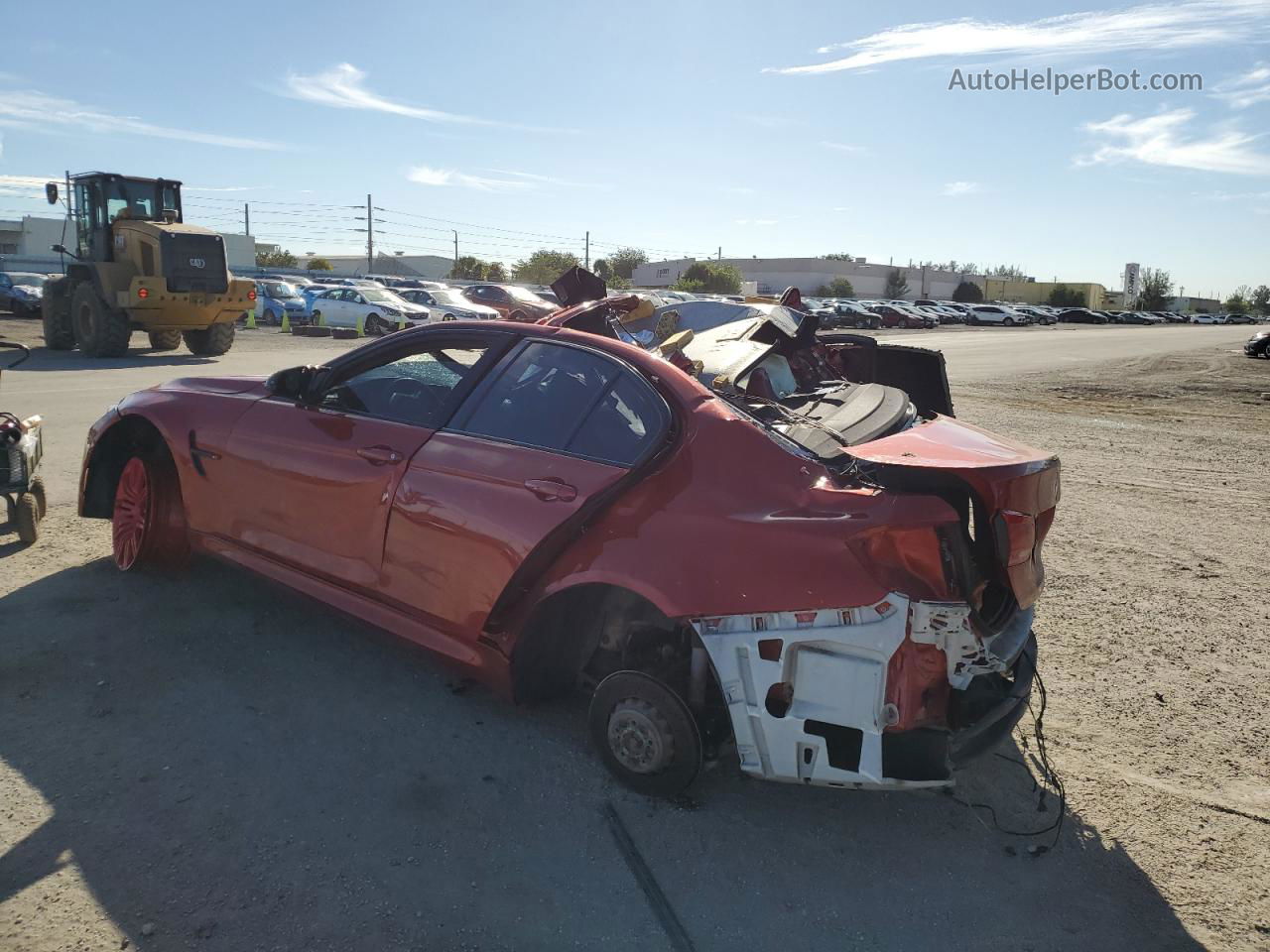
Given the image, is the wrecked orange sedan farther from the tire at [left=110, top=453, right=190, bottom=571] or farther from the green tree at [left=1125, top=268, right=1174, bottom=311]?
the green tree at [left=1125, top=268, right=1174, bottom=311]

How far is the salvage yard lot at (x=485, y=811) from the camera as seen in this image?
257cm

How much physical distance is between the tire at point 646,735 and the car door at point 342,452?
1167 millimetres

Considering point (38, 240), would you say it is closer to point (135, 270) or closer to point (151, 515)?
point (135, 270)

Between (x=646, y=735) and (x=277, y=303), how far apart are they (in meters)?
32.5

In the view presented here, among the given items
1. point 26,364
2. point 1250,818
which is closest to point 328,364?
point 1250,818

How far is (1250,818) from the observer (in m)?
3.19

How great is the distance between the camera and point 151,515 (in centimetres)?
472

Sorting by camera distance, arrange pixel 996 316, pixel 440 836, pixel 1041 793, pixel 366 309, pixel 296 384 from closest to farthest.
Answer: pixel 440 836 < pixel 1041 793 < pixel 296 384 < pixel 366 309 < pixel 996 316

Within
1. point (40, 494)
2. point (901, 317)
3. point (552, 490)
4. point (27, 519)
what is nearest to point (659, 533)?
point (552, 490)

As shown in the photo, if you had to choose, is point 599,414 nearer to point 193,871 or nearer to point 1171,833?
point 193,871

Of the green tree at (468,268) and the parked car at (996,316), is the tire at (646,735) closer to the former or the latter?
the parked car at (996,316)

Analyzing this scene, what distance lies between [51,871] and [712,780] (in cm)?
207

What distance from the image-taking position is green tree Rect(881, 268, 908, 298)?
330 feet

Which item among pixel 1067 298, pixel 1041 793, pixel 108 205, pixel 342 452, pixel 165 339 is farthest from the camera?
pixel 1067 298
